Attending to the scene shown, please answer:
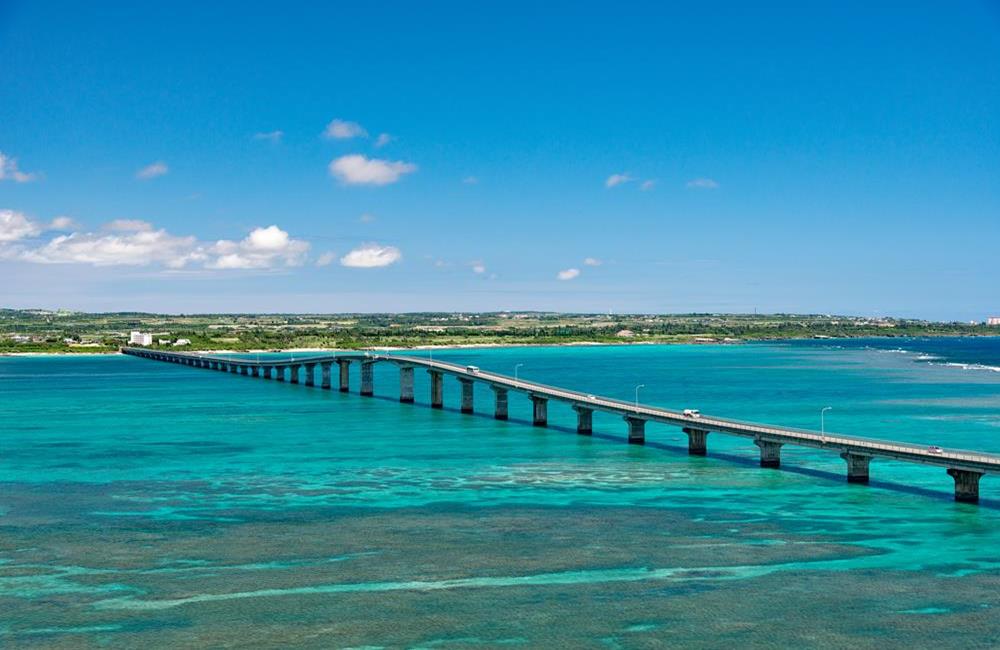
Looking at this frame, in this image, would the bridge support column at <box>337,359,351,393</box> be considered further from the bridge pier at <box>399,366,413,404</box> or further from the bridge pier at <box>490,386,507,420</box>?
the bridge pier at <box>490,386,507,420</box>

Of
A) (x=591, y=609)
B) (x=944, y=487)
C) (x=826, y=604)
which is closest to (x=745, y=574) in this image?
(x=826, y=604)

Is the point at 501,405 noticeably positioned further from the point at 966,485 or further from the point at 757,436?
the point at 966,485

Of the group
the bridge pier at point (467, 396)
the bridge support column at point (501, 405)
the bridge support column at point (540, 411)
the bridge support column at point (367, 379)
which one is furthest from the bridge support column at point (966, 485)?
the bridge support column at point (367, 379)

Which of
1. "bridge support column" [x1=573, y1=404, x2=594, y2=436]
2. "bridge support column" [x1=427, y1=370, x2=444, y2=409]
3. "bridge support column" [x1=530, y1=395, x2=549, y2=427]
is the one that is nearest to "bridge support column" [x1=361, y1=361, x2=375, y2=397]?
"bridge support column" [x1=427, y1=370, x2=444, y2=409]

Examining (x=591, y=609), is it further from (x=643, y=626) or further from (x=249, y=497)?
(x=249, y=497)

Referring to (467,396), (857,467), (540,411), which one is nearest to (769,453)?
(857,467)

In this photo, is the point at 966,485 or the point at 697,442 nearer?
the point at 966,485

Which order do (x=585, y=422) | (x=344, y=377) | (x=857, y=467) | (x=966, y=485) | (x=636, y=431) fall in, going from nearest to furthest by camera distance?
(x=966, y=485), (x=857, y=467), (x=636, y=431), (x=585, y=422), (x=344, y=377)
